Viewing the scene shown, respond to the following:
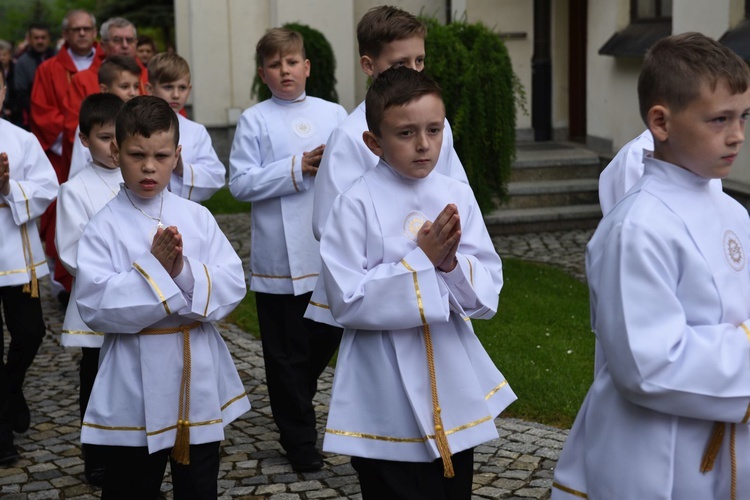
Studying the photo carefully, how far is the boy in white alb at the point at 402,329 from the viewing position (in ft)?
11.4

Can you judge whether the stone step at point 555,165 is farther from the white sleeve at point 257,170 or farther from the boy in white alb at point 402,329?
the boy in white alb at point 402,329

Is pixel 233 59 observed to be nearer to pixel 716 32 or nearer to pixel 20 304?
pixel 716 32

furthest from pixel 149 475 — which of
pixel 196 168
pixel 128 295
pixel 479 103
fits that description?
pixel 479 103

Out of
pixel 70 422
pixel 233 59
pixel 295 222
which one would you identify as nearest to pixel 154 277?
pixel 295 222

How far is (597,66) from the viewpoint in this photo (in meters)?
12.6

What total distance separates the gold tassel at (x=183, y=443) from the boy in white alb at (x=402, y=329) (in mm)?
705

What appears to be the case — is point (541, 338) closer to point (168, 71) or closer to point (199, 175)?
point (199, 175)

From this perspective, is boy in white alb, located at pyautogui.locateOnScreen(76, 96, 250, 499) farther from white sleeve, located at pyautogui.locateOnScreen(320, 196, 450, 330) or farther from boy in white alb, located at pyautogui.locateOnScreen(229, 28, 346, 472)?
boy in white alb, located at pyautogui.locateOnScreen(229, 28, 346, 472)

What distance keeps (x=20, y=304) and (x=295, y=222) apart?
1472 mm

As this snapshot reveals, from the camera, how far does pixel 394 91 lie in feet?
11.6

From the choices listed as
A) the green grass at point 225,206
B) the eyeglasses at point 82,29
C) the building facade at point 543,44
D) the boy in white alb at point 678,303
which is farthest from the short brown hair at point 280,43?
the green grass at point 225,206

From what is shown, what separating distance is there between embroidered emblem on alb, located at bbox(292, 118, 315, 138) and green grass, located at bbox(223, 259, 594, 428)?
1.78 m

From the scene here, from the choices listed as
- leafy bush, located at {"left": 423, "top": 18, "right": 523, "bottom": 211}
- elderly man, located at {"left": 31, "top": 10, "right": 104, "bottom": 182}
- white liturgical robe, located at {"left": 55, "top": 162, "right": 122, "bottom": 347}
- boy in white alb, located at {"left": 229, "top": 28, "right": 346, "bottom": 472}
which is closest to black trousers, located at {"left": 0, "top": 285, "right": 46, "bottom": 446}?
white liturgical robe, located at {"left": 55, "top": 162, "right": 122, "bottom": 347}

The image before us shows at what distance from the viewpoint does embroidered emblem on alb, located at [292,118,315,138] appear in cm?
553
